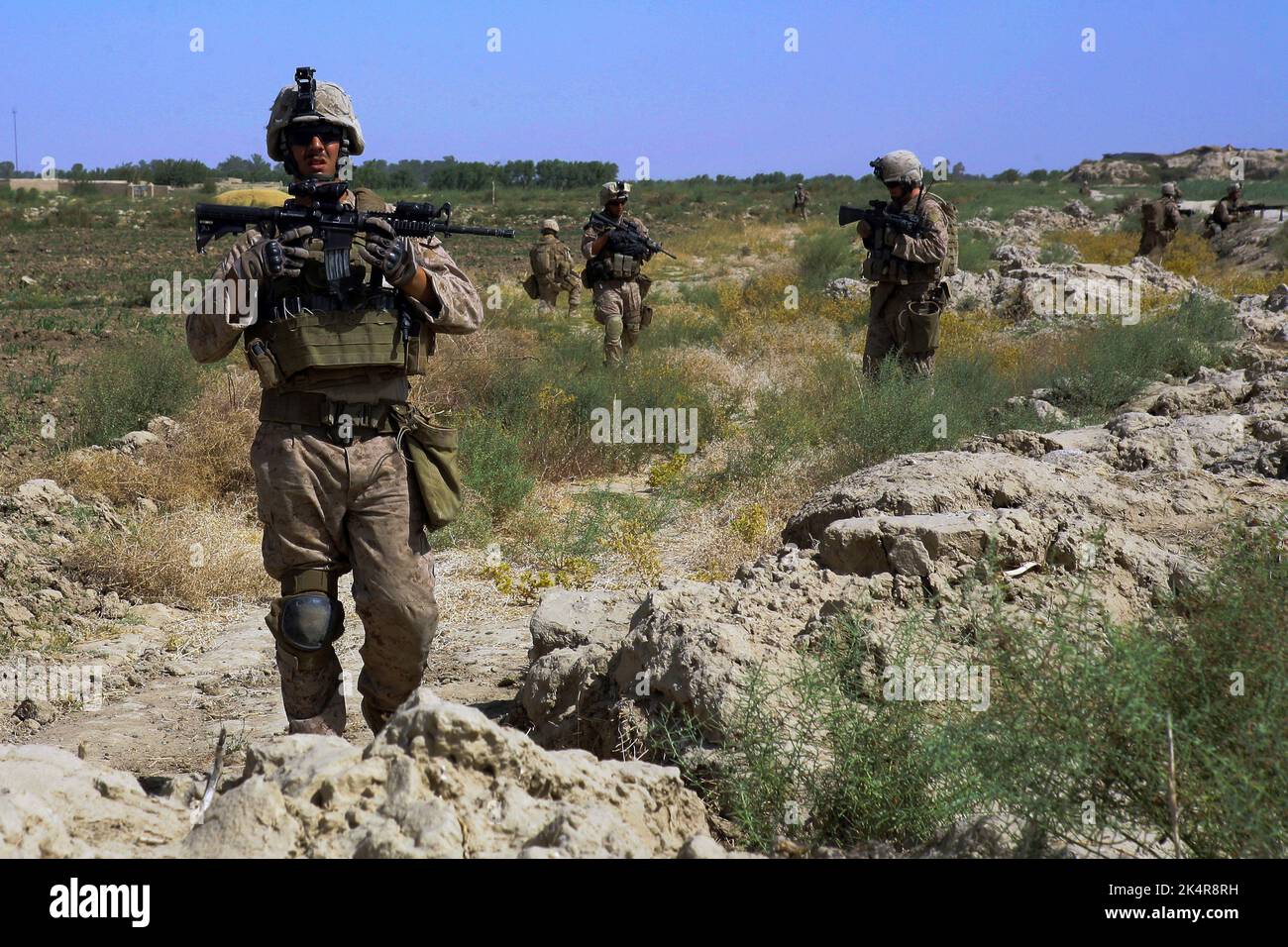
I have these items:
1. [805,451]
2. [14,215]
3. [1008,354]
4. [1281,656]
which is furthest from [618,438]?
[14,215]

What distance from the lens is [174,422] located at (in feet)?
26.1

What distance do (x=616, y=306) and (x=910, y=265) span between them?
311 cm

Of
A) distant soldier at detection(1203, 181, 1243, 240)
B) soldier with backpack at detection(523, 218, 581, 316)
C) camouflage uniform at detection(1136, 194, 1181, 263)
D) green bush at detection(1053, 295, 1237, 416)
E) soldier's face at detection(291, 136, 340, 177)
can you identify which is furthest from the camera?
distant soldier at detection(1203, 181, 1243, 240)

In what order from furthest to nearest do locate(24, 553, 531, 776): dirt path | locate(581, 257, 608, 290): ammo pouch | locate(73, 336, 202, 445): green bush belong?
locate(581, 257, 608, 290): ammo pouch → locate(73, 336, 202, 445): green bush → locate(24, 553, 531, 776): dirt path

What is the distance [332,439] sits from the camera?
365cm

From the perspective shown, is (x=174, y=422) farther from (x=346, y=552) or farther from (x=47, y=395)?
(x=346, y=552)

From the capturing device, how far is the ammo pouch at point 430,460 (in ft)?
12.3

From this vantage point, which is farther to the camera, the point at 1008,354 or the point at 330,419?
the point at 1008,354

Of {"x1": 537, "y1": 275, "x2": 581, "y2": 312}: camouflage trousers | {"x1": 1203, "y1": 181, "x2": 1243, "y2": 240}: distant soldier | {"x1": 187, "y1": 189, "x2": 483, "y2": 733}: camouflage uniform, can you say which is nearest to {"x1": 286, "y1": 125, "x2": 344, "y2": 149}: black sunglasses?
{"x1": 187, "y1": 189, "x2": 483, "y2": 733}: camouflage uniform

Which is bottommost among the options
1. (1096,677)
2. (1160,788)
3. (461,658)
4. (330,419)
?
(461,658)

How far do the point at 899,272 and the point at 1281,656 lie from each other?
6.06 m

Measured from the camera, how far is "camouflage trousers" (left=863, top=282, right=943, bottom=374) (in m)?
8.70

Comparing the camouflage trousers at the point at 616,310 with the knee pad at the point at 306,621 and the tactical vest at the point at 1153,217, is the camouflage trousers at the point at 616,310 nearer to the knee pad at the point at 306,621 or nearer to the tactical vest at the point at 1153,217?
the knee pad at the point at 306,621

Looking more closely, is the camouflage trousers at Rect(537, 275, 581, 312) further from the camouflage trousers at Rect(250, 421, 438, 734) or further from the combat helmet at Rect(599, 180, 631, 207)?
the camouflage trousers at Rect(250, 421, 438, 734)
